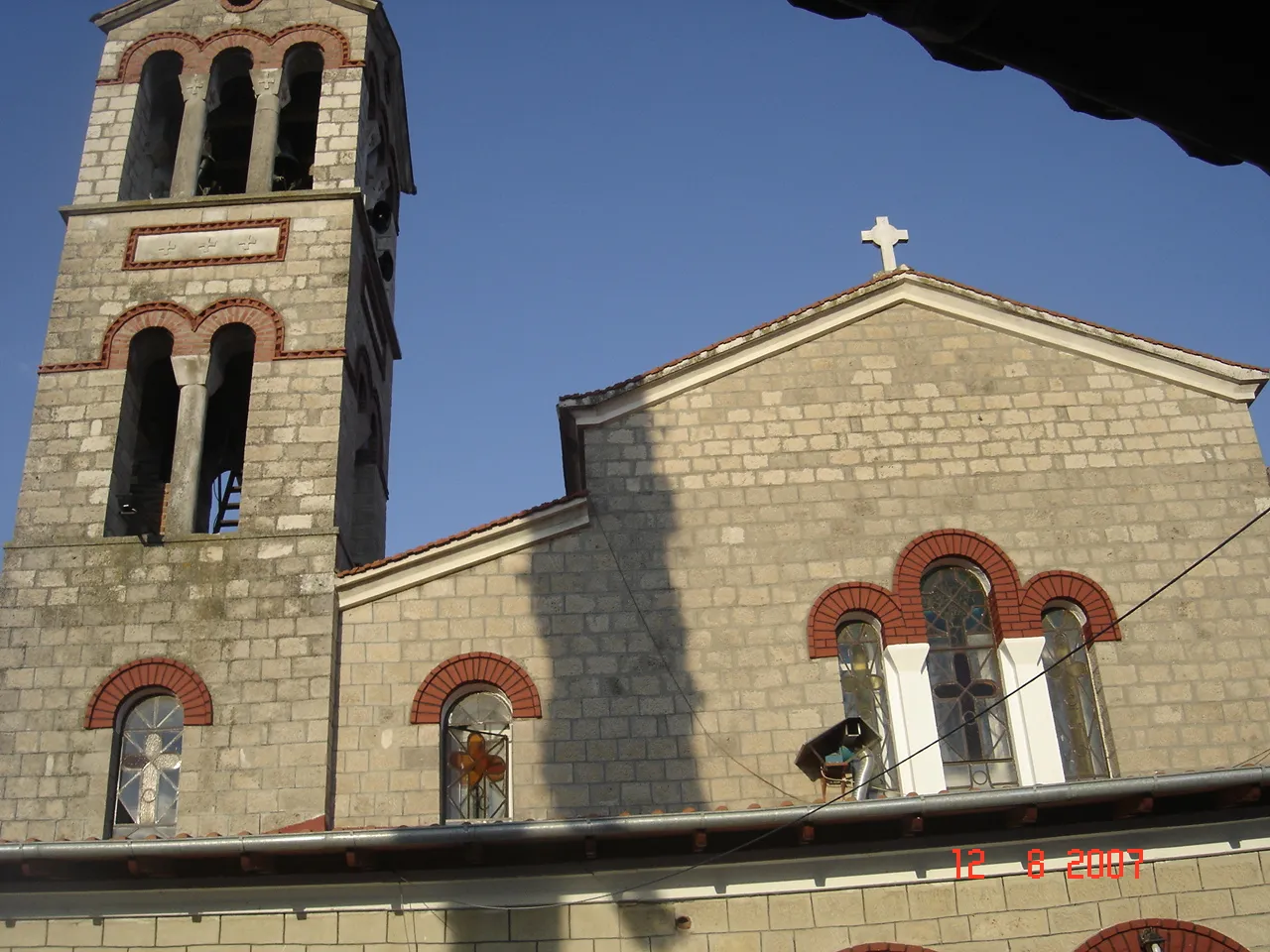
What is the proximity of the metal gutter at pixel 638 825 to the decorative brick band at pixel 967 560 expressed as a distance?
7.70 ft

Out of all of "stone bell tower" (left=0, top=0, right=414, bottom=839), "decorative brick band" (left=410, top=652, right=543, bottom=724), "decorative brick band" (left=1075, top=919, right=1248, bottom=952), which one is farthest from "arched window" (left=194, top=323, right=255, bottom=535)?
"decorative brick band" (left=1075, top=919, right=1248, bottom=952)

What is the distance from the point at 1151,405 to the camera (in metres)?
14.3

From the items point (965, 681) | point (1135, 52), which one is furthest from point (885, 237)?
point (1135, 52)

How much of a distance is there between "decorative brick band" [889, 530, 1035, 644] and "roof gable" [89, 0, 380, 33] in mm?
10702

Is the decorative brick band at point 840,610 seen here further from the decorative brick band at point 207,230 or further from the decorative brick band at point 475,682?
the decorative brick band at point 207,230

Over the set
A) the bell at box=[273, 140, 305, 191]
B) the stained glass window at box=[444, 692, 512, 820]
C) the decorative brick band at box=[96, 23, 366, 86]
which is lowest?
the stained glass window at box=[444, 692, 512, 820]

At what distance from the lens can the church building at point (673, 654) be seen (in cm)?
1101

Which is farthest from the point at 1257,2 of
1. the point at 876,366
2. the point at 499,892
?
the point at 876,366

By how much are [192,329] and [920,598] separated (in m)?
8.55

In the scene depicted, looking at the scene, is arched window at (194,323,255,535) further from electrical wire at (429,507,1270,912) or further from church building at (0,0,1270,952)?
electrical wire at (429,507,1270,912)

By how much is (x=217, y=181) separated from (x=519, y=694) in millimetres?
9185

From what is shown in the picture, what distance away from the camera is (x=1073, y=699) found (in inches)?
508

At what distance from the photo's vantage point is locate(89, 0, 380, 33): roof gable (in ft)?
60.7

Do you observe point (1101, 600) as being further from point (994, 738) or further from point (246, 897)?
point (246, 897)
